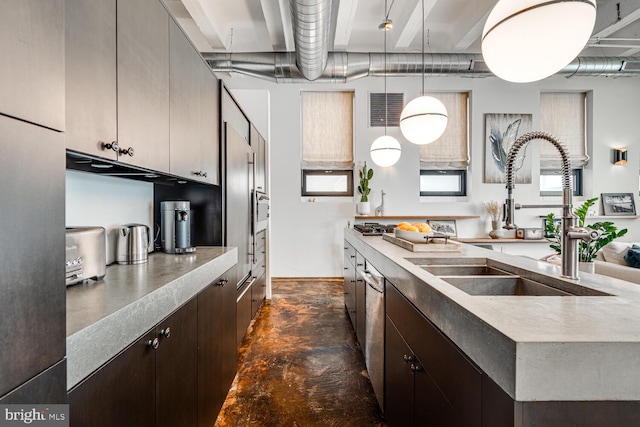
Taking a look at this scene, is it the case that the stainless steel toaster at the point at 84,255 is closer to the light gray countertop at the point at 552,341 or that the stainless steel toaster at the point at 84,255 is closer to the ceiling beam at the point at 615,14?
the light gray countertop at the point at 552,341

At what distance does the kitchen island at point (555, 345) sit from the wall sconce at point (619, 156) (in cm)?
563

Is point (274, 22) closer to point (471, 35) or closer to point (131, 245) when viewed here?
point (471, 35)

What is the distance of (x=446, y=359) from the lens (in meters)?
0.91

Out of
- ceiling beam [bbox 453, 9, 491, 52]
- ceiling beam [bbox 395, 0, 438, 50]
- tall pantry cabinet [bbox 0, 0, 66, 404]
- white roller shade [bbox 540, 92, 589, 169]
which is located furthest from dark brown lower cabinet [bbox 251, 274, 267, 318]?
white roller shade [bbox 540, 92, 589, 169]

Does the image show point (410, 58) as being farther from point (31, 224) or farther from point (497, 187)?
point (31, 224)

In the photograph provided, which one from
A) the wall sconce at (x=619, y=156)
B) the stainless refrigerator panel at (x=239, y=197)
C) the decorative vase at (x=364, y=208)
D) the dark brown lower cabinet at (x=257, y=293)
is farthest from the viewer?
the wall sconce at (x=619, y=156)

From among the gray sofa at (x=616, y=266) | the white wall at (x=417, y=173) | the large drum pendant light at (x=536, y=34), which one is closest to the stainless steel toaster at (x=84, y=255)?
the large drum pendant light at (x=536, y=34)

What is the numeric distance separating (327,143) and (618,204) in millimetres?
4897

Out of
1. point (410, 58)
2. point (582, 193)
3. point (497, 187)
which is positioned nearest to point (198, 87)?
point (410, 58)

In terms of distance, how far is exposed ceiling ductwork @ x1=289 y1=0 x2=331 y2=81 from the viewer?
8.13 feet

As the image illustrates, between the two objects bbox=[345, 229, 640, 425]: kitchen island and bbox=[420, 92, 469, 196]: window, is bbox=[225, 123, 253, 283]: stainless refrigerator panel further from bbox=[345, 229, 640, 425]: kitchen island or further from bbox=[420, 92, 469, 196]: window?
bbox=[420, 92, 469, 196]: window

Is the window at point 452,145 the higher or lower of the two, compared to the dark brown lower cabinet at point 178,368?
higher

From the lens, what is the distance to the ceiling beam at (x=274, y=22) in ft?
10.6

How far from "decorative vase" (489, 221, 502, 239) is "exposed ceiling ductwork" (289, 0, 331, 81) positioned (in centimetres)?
358
